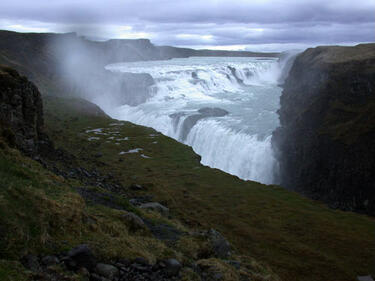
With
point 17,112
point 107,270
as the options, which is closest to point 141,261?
point 107,270

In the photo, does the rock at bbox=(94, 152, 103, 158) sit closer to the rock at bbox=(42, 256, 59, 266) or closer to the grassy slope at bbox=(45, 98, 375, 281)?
the grassy slope at bbox=(45, 98, 375, 281)

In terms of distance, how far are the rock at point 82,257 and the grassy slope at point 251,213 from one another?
34.6ft

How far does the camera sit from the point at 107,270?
24.3 feet

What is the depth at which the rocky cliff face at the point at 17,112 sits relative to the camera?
51.3ft

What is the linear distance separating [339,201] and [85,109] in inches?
1423

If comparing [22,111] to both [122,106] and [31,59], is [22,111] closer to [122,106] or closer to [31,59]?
[122,106]

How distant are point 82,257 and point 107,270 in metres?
0.58

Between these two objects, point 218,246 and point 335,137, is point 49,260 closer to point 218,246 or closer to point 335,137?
point 218,246

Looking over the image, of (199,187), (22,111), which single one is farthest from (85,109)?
(22,111)

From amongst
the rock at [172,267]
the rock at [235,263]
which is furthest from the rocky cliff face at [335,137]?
the rock at [172,267]

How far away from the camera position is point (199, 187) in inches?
1067

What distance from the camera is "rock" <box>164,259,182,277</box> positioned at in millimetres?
8392

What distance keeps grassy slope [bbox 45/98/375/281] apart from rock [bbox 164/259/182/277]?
8465 millimetres

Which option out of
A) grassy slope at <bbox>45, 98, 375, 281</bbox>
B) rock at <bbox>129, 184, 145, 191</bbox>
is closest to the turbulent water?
grassy slope at <bbox>45, 98, 375, 281</bbox>
